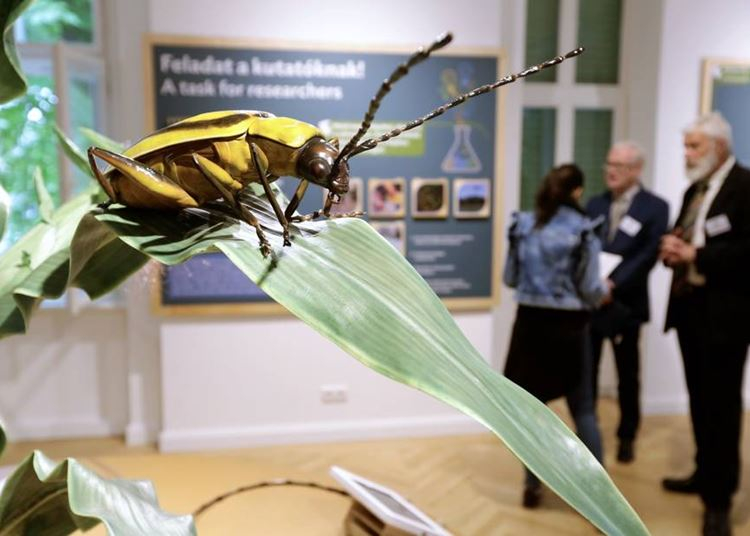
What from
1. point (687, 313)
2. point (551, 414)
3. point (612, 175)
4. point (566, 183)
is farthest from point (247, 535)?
point (612, 175)

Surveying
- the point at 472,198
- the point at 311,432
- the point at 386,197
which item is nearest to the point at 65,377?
the point at 311,432

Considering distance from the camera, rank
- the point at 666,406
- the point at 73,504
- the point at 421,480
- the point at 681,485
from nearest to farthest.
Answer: the point at 73,504 < the point at 681,485 < the point at 421,480 < the point at 666,406

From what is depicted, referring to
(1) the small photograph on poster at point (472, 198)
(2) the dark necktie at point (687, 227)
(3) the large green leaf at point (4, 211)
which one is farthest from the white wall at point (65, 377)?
(3) the large green leaf at point (4, 211)

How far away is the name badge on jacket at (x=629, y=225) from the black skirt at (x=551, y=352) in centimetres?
84

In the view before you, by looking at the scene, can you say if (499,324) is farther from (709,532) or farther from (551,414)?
(551,414)

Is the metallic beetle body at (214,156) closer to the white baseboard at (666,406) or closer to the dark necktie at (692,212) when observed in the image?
the dark necktie at (692,212)

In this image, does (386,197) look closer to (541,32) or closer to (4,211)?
(541,32)

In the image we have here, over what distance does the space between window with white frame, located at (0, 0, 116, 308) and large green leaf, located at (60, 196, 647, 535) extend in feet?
10.8

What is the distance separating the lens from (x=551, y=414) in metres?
0.27

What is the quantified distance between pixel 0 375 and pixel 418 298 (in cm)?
395

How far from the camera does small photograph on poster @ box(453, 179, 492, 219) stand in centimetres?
360

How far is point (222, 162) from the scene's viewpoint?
0.38m

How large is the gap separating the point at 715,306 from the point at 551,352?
2.17 ft

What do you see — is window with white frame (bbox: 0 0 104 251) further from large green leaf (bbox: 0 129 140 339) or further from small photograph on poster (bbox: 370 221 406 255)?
large green leaf (bbox: 0 129 140 339)
